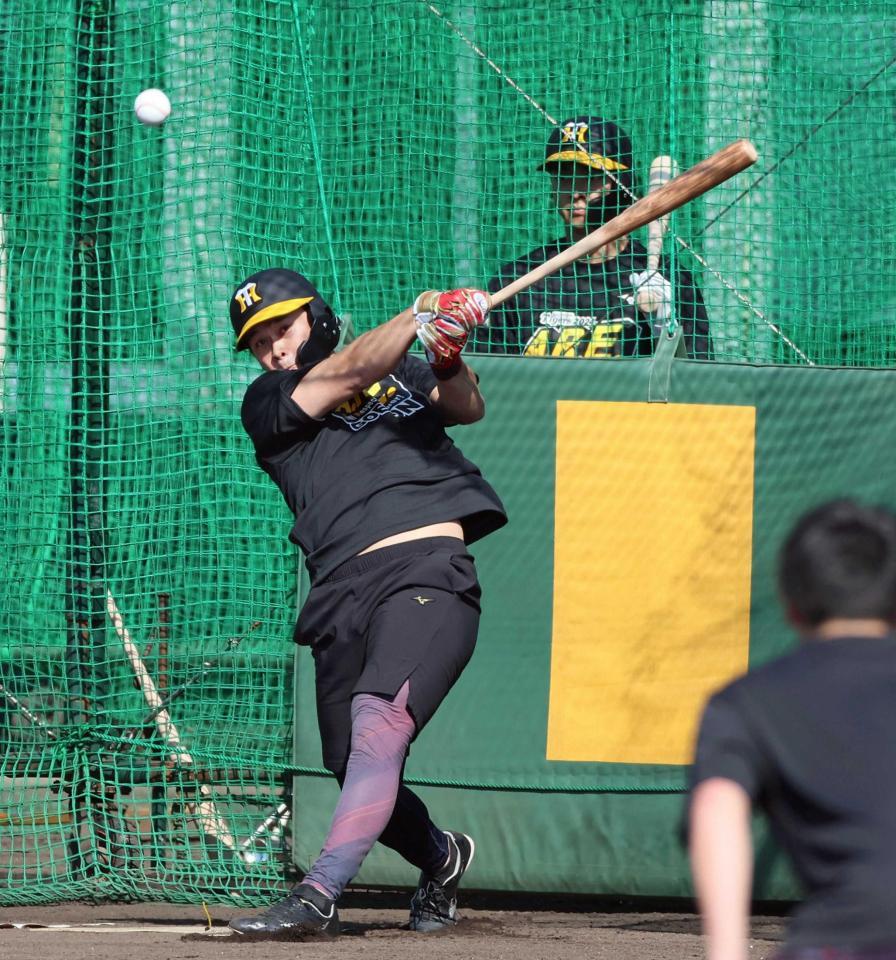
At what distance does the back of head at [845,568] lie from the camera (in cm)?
185

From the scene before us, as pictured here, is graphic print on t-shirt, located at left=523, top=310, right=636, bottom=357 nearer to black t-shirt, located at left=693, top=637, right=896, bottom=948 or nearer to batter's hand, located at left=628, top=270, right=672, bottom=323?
batter's hand, located at left=628, top=270, right=672, bottom=323

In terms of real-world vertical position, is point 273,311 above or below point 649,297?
below

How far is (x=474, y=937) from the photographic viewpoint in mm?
4496

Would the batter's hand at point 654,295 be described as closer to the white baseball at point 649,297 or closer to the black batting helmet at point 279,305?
the white baseball at point 649,297

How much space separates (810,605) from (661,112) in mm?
4573

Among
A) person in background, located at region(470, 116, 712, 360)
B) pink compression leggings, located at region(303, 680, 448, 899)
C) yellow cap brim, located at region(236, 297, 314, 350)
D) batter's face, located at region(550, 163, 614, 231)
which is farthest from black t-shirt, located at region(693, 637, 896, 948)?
batter's face, located at region(550, 163, 614, 231)

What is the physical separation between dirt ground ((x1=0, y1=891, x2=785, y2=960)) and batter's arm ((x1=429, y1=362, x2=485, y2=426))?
4.80 feet

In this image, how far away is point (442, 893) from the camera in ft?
14.9

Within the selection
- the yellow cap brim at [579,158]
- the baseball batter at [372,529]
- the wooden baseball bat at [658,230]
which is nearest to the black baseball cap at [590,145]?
the yellow cap brim at [579,158]

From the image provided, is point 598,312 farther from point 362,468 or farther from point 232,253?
point 362,468

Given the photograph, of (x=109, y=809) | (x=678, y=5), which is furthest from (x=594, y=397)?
(x=109, y=809)

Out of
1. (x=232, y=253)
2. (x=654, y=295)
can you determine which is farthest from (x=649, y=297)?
(x=232, y=253)

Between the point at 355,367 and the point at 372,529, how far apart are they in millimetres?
455

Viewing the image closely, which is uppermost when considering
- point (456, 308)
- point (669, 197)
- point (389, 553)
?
point (669, 197)
